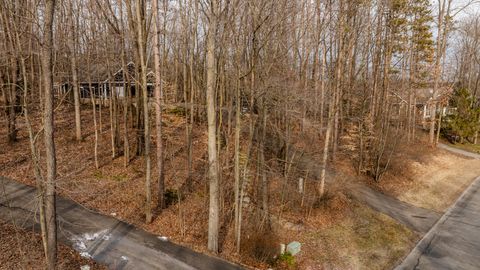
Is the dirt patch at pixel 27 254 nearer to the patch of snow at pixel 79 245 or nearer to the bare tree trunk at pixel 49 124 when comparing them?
the patch of snow at pixel 79 245

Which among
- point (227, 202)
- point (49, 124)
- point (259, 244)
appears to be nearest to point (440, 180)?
point (227, 202)

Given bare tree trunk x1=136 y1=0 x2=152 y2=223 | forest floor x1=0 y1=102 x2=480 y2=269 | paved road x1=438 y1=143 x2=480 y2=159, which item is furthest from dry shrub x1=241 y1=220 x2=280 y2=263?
paved road x1=438 y1=143 x2=480 y2=159

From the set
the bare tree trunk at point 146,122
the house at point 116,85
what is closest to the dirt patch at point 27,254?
the bare tree trunk at point 146,122

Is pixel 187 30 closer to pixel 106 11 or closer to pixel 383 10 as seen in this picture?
pixel 106 11

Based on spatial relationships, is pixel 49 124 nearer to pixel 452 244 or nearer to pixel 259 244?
pixel 259 244

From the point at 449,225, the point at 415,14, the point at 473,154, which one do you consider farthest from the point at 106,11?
the point at 473,154

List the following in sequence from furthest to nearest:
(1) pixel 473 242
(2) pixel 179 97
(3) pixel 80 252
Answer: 1. (2) pixel 179 97
2. (1) pixel 473 242
3. (3) pixel 80 252
